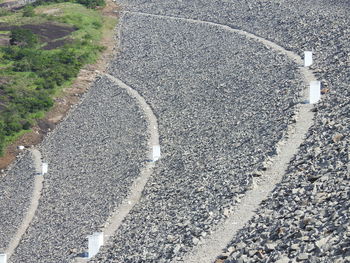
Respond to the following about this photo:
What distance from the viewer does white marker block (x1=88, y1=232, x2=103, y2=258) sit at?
A: 83.1ft

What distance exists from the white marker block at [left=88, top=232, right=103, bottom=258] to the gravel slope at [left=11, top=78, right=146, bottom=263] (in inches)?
60.6

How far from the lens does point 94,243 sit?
25516 millimetres

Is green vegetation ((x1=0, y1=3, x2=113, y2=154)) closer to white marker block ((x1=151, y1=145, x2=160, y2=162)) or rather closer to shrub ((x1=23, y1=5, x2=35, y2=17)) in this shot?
shrub ((x1=23, y1=5, x2=35, y2=17))

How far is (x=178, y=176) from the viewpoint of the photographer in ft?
99.8

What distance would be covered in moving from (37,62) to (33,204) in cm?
2422

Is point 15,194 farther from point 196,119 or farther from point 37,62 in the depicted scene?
point 37,62

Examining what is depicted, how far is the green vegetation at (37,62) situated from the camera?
4933 centimetres

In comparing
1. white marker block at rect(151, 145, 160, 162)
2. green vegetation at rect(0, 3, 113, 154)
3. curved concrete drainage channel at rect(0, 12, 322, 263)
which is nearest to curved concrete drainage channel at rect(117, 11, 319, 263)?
curved concrete drainage channel at rect(0, 12, 322, 263)

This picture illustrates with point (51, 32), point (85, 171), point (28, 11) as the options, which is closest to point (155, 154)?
point (85, 171)

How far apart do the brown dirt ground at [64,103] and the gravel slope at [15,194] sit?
106cm

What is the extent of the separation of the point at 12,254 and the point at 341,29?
64.0 ft

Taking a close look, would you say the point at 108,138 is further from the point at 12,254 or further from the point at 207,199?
the point at 207,199

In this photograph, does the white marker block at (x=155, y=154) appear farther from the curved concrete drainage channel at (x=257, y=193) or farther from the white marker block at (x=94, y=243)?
the white marker block at (x=94, y=243)

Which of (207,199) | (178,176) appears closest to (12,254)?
(178,176)
